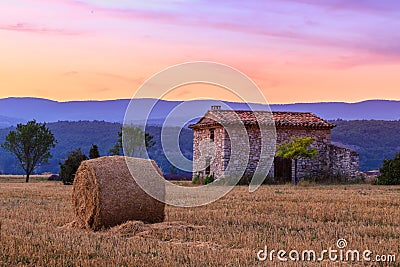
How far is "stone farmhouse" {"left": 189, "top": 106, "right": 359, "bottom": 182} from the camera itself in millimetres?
37344

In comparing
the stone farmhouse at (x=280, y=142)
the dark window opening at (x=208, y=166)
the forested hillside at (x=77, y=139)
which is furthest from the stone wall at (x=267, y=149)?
the forested hillside at (x=77, y=139)

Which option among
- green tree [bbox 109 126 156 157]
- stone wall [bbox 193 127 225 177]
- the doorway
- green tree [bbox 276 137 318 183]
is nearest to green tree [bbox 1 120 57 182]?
green tree [bbox 109 126 156 157]

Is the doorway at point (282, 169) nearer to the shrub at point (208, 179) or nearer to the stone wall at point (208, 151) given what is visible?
the stone wall at point (208, 151)

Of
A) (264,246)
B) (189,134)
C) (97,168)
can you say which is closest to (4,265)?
(264,246)

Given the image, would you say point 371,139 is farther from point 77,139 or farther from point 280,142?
point 77,139

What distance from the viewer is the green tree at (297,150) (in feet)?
118

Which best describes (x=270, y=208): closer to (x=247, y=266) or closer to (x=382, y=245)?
(x=382, y=245)

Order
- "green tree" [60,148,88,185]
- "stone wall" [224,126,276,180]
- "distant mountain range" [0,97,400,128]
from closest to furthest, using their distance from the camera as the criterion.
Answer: "stone wall" [224,126,276,180]
"green tree" [60,148,88,185]
"distant mountain range" [0,97,400,128]

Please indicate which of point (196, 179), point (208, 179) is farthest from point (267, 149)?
point (196, 179)

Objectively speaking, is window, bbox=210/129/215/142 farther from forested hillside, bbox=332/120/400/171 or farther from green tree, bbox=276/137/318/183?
forested hillside, bbox=332/120/400/171

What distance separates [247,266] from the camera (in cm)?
864

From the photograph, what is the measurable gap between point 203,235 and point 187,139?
223 feet

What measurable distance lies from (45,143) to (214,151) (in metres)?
15.7

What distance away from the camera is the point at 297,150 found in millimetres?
35844
